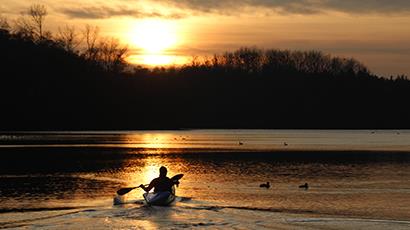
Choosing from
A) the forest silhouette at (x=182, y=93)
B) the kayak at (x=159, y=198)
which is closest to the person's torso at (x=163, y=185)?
the kayak at (x=159, y=198)

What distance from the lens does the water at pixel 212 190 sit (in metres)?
29.4

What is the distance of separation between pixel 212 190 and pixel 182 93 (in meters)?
125

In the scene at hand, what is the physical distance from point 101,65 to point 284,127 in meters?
43.7

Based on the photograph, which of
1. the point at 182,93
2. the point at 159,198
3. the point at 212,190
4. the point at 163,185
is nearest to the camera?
the point at 159,198

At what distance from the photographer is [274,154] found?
243 ft

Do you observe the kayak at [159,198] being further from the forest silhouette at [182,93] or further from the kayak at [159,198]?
the forest silhouette at [182,93]

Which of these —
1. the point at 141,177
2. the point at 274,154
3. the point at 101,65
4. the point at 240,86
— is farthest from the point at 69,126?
the point at 141,177

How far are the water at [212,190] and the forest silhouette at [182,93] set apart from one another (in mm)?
60704

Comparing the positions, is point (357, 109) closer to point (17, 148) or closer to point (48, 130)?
point (48, 130)

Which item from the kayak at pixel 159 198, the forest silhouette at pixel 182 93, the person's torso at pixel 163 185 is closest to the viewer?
the kayak at pixel 159 198

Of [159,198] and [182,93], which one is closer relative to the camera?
[159,198]

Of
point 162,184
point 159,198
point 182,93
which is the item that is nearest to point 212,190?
point 162,184

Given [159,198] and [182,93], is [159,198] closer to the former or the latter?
[159,198]

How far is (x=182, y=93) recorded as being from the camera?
165375 millimetres
